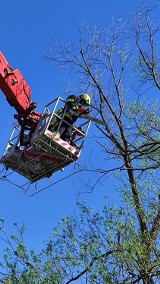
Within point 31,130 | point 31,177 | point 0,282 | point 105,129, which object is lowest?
point 0,282

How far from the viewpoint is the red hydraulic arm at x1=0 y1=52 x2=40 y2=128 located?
8.30m

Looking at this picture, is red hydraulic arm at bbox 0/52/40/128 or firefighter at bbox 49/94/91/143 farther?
firefighter at bbox 49/94/91/143

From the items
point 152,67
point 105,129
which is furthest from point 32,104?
point 152,67

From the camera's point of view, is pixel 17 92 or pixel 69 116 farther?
pixel 17 92

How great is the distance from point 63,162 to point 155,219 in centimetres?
335

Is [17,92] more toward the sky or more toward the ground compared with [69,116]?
more toward the sky

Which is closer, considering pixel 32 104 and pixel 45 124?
pixel 45 124

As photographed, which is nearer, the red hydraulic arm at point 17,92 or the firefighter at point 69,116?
the red hydraulic arm at point 17,92

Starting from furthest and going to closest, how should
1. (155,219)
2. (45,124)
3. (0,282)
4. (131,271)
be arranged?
(155,219)
(0,282)
(131,271)
(45,124)

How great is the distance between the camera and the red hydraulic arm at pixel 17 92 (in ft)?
27.2

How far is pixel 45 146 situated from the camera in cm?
818

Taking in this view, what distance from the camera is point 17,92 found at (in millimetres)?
8609

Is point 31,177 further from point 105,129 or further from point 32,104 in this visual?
point 105,129

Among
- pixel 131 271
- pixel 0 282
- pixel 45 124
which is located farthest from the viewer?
pixel 0 282
